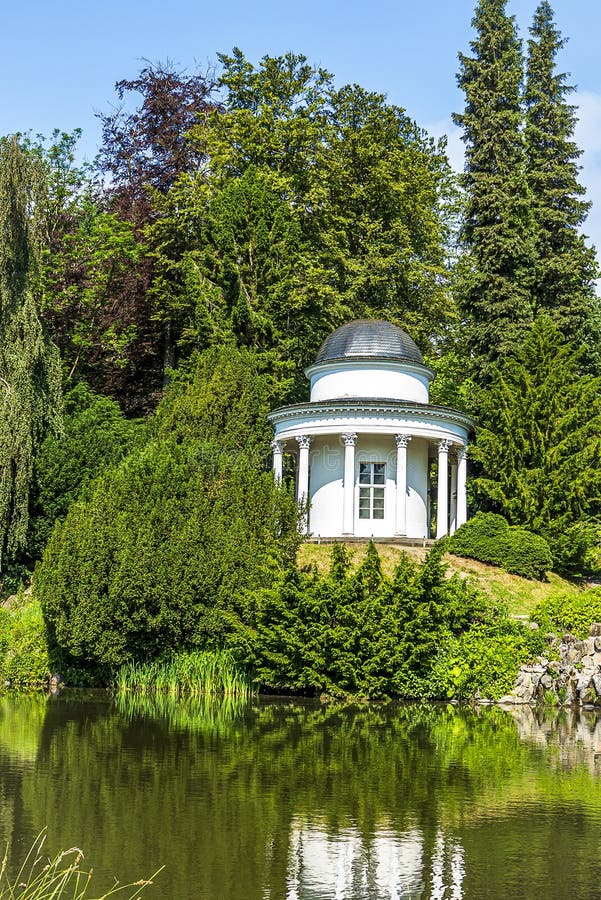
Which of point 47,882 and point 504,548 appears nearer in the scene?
point 47,882

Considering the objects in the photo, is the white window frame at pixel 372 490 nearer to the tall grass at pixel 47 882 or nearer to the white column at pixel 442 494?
the white column at pixel 442 494

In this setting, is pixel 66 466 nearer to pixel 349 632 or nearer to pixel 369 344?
pixel 369 344

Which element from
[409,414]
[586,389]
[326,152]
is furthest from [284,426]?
[326,152]

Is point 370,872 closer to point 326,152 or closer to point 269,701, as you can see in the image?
point 269,701

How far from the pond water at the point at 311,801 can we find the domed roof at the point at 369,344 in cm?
1716

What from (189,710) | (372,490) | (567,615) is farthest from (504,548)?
(189,710)

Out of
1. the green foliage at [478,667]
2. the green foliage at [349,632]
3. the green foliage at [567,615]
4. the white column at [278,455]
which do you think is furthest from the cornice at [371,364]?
the green foliage at [478,667]

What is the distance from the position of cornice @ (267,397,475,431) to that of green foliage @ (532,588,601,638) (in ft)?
32.0

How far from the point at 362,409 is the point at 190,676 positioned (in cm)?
1219

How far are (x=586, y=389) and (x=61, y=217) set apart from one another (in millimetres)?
23281

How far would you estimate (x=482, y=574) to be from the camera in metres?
31.3

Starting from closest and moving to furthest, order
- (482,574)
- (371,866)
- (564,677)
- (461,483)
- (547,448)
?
(371,866), (564,677), (482,574), (547,448), (461,483)

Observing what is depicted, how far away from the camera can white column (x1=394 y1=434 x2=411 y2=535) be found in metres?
34.6

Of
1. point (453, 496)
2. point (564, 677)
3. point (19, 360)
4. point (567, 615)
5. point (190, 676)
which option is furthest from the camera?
point (453, 496)
